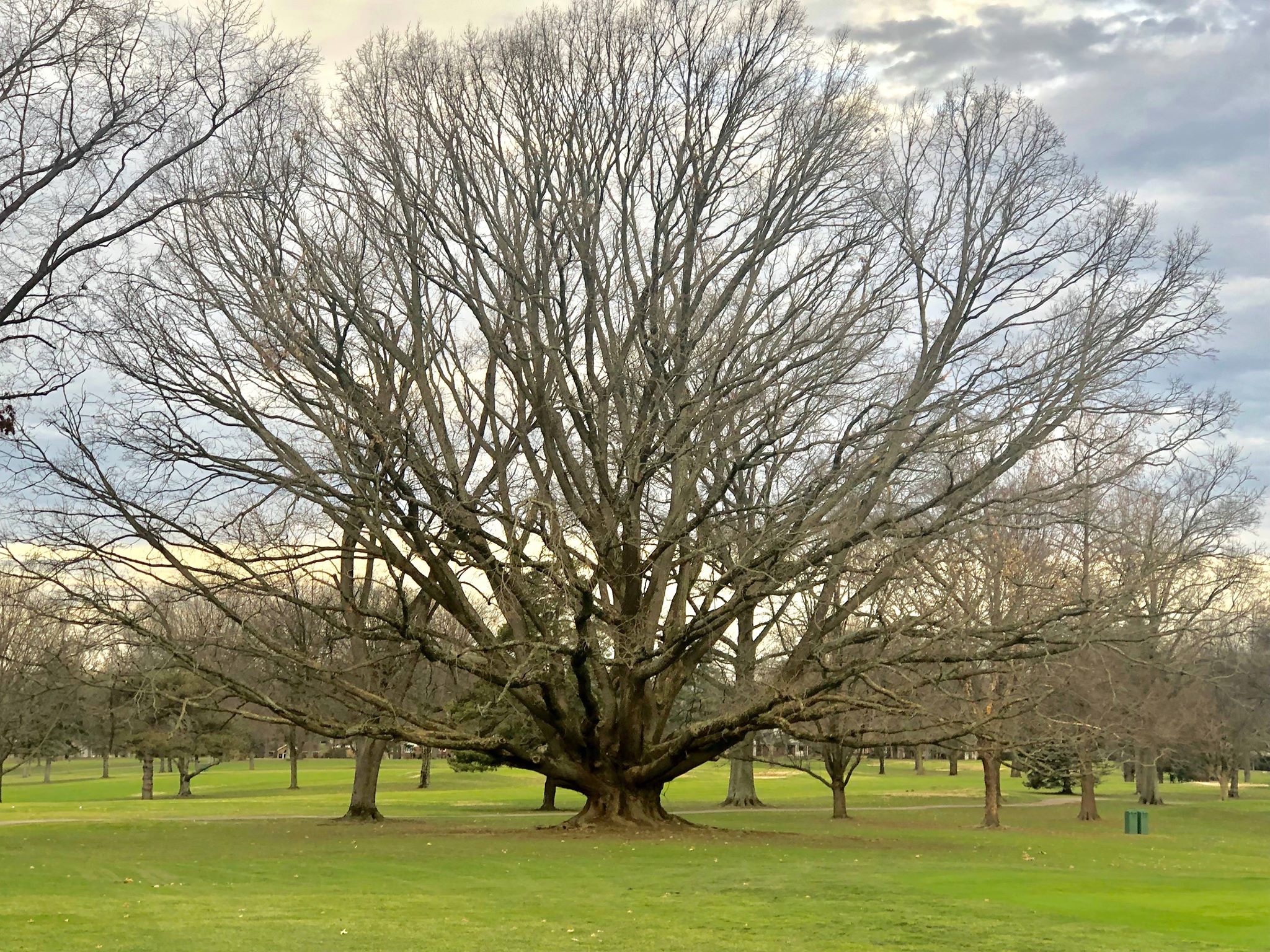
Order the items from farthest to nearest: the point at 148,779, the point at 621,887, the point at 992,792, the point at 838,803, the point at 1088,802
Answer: the point at 148,779, the point at 1088,802, the point at 838,803, the point at 992,792, the point at 621,887

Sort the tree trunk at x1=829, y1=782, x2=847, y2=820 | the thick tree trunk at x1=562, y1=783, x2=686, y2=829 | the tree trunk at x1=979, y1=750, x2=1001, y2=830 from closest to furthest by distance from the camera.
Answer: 1. the thick tree trunk at x1=562, y1=783, x2=686, y2=829
2. the tree trunk at x1=979, y1=750, x2=1001, y2=830
3. the tree trunk at x1=829, y1=782, x2=847, y2=820

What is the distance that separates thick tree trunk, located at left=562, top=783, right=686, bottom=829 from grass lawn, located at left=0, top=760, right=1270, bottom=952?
88cm

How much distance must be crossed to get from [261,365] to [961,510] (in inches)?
545

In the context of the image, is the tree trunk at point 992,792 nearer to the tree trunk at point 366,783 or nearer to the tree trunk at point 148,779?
the tree trunk at point 366,783

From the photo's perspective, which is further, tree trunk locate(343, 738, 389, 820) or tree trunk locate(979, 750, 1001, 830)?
tree trunk locate(979, 750, 1001, 830)

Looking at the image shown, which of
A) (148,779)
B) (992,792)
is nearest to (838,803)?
(992,792)

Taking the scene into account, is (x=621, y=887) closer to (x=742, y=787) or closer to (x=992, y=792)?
(x=992, y=792)

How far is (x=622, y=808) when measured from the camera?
975 inches

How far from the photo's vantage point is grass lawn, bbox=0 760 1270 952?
1141cm

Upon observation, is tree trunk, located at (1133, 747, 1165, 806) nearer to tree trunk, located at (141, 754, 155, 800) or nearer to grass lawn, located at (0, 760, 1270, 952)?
grass lawn, located at (0, 760, 1270, 952)

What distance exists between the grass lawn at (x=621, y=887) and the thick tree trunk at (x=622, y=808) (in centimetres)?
88

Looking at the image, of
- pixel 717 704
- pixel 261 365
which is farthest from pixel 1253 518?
pixel 261 365

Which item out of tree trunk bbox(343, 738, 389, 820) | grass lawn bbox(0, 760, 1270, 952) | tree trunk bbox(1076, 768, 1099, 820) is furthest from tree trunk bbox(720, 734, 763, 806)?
tree trunk bbox(343, 738, 389, 820)

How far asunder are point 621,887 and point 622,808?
368 inches
